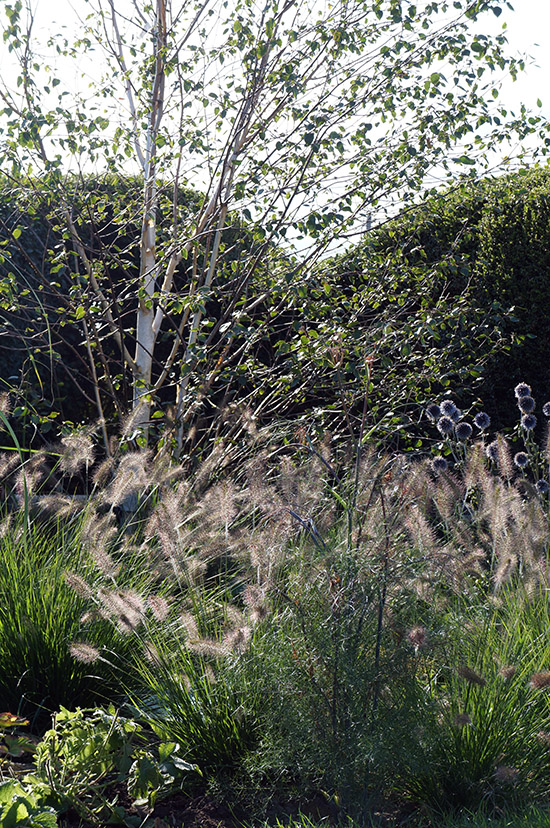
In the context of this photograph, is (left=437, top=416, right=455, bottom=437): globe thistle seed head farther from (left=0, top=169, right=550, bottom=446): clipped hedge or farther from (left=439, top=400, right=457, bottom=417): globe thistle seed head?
(left=0, top=169, right=550, bottom=446): clipped hedge

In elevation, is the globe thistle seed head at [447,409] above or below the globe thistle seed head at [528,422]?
above

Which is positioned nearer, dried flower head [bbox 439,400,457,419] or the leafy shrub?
the leafy shrub

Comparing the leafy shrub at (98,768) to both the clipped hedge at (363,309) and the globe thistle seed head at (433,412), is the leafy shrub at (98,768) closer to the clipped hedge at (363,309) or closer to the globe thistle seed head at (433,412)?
the clipped hedge at (363,309)

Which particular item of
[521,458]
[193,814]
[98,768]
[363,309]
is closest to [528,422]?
[521,458]

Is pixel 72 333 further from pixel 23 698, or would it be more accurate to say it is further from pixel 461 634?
pixel 461 634

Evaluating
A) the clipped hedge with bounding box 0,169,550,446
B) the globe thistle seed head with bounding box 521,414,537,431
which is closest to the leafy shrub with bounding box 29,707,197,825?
the clipped hedge with bounding box 0,169,550,446

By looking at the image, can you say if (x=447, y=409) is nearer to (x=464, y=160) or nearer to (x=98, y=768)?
(x=464, y=160)

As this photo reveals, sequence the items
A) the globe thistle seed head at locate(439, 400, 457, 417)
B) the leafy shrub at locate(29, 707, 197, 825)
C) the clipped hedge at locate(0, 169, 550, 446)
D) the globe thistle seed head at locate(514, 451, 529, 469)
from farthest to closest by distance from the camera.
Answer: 1. the clipped hedge at locate(0, 169, 550, 446)
2. the globe thistle seed head at locate(514, 451, 529, 469)
3. the globe thistle seed head at locate(439, 400, 457, 417)
4. the leafy shrub at locate(29, 707, 197, 825)

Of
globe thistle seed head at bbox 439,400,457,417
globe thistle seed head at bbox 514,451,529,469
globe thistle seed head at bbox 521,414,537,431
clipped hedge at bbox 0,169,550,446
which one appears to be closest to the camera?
globe thistle seed head at bbox 521,414,537,431

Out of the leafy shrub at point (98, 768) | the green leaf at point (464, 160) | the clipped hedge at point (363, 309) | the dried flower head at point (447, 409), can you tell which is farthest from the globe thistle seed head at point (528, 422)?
the leafy shrub at point (98, 768)

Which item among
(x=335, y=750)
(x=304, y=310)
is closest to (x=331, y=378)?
(x=304, y=310)

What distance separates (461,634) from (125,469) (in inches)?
60.1

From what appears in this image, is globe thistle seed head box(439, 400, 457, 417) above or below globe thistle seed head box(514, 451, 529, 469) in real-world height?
above

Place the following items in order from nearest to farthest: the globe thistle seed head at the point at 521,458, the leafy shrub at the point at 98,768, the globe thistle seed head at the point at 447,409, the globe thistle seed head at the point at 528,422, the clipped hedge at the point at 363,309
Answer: the leafy shrub at the point at 98,768, the globe thistle seed head at the point at 528,422, the globe thistle seed head at the point at 447,409, the globe thistle seed head at the point at 521,458, the clipped hedge at the point at 363,309
